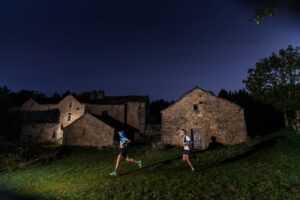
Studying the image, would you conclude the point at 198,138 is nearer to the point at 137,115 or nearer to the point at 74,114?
the point at 137,115

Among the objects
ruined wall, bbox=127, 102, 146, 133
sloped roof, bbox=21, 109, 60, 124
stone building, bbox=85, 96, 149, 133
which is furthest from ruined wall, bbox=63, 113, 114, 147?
sloped roof, bbox=21, 109, 60, 124

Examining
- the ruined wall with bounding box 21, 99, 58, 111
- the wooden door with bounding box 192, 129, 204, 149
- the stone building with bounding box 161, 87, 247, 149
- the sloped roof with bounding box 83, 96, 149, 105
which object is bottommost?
the wooden door with bounding box 192, 129, 204, 149

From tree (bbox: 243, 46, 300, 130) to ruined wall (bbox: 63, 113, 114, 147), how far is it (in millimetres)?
25134

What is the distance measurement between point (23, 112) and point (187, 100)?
44.0 meters

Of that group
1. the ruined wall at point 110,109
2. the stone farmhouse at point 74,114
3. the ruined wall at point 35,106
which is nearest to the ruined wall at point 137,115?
the stone farmhouse at point 74,114

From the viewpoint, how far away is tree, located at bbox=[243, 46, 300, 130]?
33.6 m

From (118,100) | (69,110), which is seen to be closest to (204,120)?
(118,100)

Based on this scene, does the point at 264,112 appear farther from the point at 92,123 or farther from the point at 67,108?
the point at 67,108

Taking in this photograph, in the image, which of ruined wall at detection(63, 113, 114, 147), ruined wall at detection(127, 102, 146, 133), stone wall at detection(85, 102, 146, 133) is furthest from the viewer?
stone wall at detection(85, 102, 146, 133)

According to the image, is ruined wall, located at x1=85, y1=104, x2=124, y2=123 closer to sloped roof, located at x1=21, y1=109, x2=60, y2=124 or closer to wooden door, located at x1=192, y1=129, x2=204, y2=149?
sloped roof, located at x1=21, y1=109, x2=60, y2=124

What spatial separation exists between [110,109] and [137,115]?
6.21 m

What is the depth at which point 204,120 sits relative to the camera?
30.0m

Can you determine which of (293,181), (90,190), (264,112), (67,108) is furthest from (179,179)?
(67,108)

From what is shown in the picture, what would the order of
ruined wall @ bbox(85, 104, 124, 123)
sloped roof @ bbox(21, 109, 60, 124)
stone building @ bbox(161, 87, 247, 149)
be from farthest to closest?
sloped roof @ bbox(21, 109, 60, 124) < ruined wall @ bbox(85, 104, 124, 123) < stone building @ bbox(161, 87, 247, 149)
